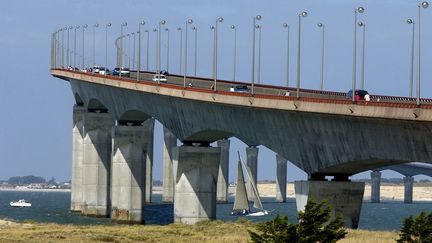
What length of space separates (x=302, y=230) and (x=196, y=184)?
55.3m

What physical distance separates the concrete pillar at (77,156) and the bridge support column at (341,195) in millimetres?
68440

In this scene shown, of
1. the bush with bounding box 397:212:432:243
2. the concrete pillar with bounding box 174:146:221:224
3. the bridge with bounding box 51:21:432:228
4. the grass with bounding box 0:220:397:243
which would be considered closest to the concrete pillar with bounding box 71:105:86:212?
the bridge with bounding box 51:21:432:228

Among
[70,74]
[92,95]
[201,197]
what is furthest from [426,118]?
[70,74]

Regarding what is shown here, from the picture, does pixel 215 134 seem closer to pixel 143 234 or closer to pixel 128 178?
pixel 128 178

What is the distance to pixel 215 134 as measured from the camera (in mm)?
111000

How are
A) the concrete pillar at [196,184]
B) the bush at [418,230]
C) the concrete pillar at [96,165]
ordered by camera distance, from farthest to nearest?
the concrete pillar at [96,165] → the concrete pillar at [196,184] → the bush at [418,230]

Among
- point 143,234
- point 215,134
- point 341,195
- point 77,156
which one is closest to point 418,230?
point 341,195

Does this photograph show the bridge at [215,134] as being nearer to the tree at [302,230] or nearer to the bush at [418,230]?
the bush at [418,230]

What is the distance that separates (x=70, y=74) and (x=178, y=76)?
1297 centimetres

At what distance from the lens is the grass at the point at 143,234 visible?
8019 cm

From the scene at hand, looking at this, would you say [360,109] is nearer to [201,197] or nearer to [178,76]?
[201,197]

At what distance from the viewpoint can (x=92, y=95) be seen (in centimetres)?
14350

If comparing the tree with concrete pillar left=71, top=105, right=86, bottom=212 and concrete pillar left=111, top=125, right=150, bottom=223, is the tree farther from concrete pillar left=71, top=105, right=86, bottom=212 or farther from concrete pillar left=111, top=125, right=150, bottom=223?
concrete pillar left=71, top=105, right=86, bottom=212

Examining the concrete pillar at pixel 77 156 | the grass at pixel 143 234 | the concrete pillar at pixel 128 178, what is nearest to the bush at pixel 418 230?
the grass at pixel 143 234
